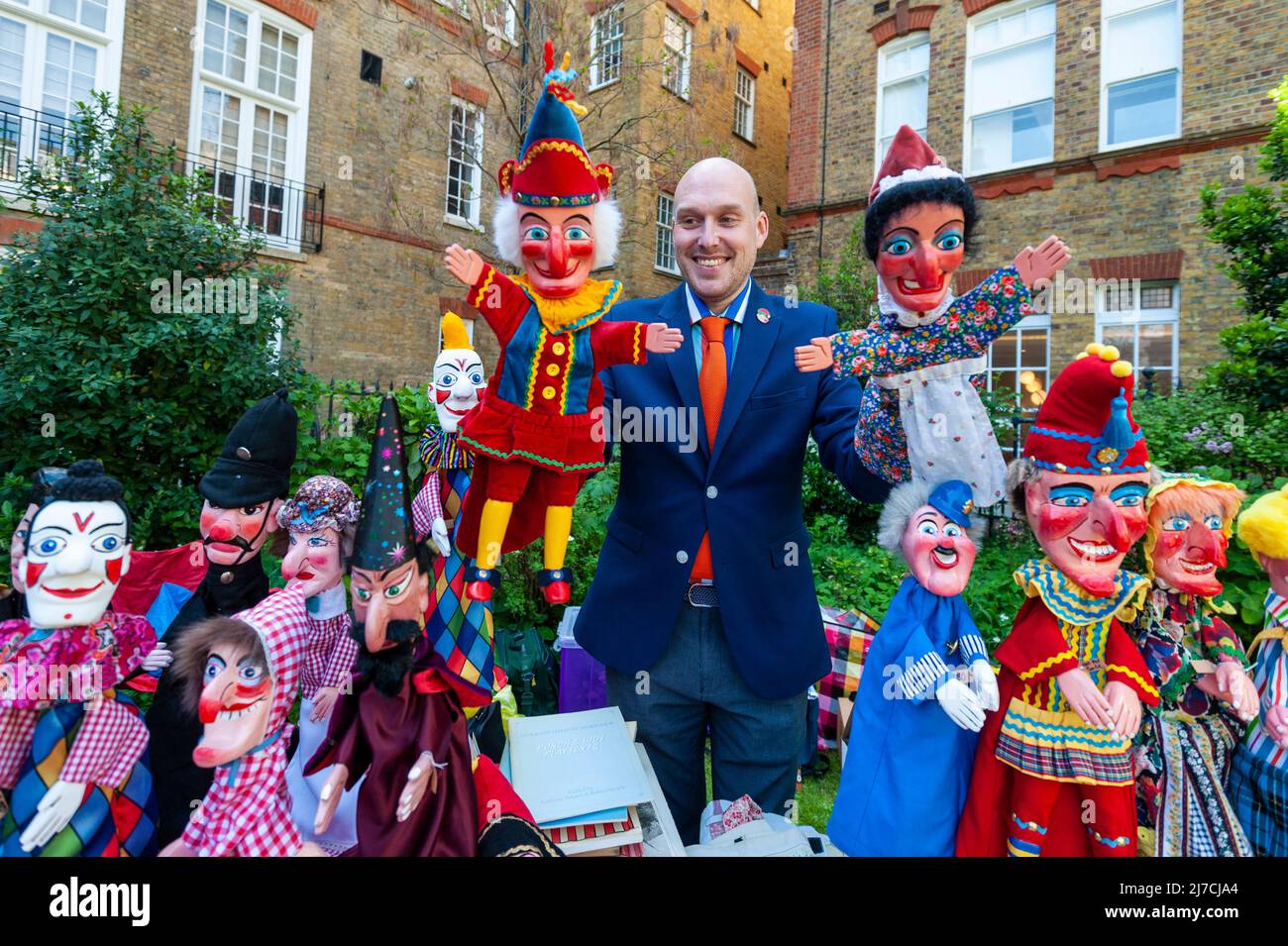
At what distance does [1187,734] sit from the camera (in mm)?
2025

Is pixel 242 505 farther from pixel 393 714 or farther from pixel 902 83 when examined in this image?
pixel 902 83

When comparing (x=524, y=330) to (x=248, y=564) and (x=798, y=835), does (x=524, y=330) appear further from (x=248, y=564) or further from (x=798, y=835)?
(x=798, y=835)

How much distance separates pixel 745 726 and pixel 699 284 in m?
1.36

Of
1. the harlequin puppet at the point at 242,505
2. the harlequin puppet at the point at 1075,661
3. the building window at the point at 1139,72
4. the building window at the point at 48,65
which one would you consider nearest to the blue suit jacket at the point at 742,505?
the harlequin puppet at the point at 1075,661

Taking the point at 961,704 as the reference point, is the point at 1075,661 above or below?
above

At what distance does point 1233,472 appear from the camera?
521 centimetres

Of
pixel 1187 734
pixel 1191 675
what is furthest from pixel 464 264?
pixel 1187 734

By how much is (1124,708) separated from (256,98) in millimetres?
12701

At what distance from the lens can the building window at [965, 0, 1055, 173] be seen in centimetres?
970

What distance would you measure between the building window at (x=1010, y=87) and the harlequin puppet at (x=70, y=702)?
37.8ft

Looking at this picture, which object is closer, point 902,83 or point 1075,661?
point 1075,661

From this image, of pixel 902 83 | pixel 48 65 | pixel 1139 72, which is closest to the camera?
pixel 48 65

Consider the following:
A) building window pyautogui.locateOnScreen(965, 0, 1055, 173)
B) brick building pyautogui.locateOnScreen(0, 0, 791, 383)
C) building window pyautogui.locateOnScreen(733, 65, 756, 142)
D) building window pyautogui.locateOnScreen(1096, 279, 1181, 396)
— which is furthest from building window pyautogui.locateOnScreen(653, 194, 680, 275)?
building window pyautogui.locateOnScreen(1096, 279, 1181, 396)

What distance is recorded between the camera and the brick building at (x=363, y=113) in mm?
8586
